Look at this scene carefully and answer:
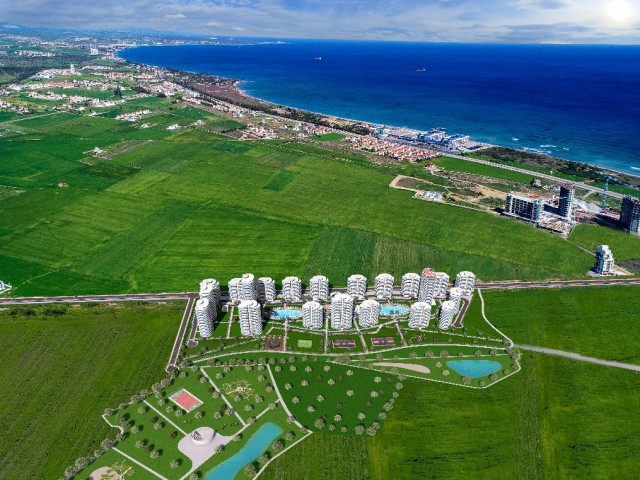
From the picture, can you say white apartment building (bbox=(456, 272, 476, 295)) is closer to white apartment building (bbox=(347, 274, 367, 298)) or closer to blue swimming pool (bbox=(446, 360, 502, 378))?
white apartment building (bbox=(347, 274, 367, 298))

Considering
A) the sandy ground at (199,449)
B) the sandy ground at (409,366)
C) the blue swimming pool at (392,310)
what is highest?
the blue swimming pool at (392,310)

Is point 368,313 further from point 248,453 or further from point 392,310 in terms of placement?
point 248,453

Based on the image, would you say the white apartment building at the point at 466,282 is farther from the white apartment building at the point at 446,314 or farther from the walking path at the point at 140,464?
the walking path at the point at 140,464

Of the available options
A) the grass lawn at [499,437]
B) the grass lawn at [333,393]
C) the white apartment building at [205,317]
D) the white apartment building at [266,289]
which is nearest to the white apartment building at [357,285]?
the white apartment building at [266,289]

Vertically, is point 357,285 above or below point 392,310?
above

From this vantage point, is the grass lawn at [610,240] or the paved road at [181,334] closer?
the paved road at [181,334]

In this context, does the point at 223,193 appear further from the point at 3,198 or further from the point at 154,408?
the point at 154,408

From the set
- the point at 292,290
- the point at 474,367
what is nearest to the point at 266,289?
the point at 292,290

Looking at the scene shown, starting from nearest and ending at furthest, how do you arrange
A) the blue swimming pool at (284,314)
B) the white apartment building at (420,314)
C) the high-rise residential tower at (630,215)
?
the white apartment building at (420,314)
the blue swimming pool at (284,314)
the high-rise residential tower at (630,215)

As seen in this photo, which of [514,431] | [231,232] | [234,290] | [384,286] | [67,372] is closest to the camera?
[514,431]
